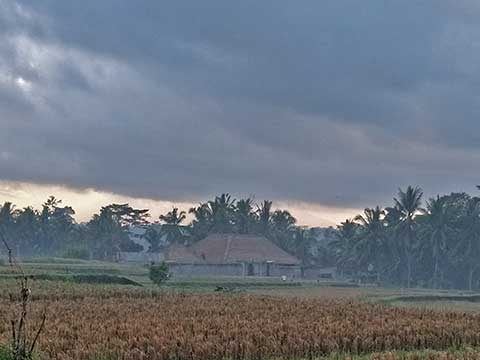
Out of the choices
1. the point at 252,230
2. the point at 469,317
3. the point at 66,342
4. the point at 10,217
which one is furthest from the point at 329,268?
the point at 66,342

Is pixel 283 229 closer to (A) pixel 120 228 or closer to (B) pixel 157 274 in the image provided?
(A) pixel 120 228

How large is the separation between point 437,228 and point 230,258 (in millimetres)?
28503

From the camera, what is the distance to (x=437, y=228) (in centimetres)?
9019

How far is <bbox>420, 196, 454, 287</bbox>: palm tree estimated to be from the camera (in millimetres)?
90062

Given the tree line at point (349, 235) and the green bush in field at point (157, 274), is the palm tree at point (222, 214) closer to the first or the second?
the tree line at point (349, 235)

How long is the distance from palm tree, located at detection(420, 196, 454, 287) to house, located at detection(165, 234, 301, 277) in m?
19.3

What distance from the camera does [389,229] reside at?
96250 millimetres

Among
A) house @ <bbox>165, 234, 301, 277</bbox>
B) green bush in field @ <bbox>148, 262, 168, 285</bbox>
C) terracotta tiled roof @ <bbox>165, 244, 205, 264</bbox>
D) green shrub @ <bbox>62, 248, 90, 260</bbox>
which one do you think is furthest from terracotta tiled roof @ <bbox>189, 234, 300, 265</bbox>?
green bush in field @ <bbox>148, 262, 168, 285</bbox>

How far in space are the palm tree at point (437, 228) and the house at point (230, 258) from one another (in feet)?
63.5

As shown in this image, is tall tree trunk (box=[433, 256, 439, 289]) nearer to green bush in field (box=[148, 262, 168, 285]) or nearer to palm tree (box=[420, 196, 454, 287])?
palm tree (box=[420, 196, 454, 287])

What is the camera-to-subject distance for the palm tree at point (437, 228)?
90062mm

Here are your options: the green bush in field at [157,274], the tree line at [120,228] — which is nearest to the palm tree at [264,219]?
the tree line at [120,228]

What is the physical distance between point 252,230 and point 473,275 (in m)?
37.6

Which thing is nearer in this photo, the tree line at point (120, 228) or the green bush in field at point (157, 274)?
the green bush in field at point (157, 274)
